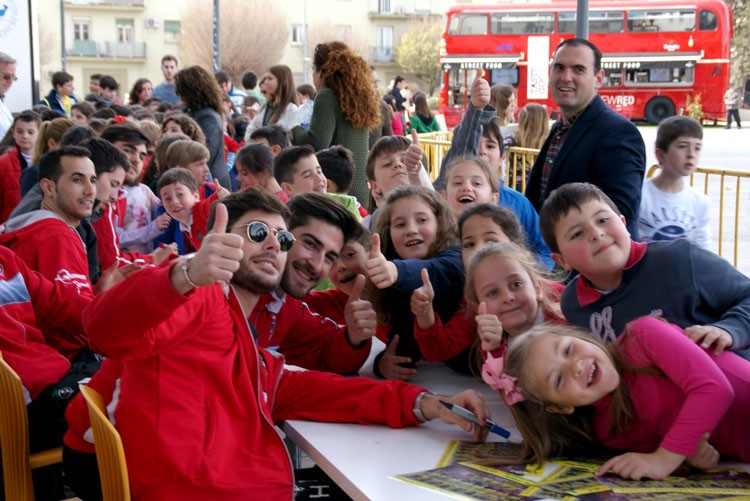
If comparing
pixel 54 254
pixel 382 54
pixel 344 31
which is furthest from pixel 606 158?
pixel 382 54

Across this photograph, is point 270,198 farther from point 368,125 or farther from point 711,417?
point 368,125

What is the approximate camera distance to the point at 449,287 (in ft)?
10.0

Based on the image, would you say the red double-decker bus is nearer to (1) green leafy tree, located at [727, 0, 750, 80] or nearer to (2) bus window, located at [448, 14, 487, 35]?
(2) bus window, located at [448, 14, 487, 35]

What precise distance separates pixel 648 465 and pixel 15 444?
7.09 feet

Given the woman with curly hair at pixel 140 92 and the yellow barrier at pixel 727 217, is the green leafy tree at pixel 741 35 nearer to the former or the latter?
the yellow barrier at pixel 727 217

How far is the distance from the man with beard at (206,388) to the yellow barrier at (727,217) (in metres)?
4.44

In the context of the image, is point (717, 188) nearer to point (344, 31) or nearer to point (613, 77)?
point (613, 77)

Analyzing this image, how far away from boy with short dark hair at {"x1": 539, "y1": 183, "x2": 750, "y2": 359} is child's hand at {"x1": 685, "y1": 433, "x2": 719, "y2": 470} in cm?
26

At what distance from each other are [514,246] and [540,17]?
2686cm

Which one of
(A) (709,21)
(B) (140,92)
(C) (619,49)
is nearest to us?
(B) (140,92)

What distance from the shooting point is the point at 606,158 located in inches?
154

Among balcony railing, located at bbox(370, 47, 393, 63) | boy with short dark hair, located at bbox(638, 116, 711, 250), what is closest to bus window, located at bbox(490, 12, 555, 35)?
boy with short dark hair, located at bbox(638, 116, 711, 250)

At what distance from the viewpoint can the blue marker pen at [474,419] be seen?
7.47ft

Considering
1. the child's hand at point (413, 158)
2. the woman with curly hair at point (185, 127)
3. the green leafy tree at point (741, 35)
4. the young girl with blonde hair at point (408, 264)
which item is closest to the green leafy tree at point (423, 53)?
the green leafy tree at point (741, 35)
